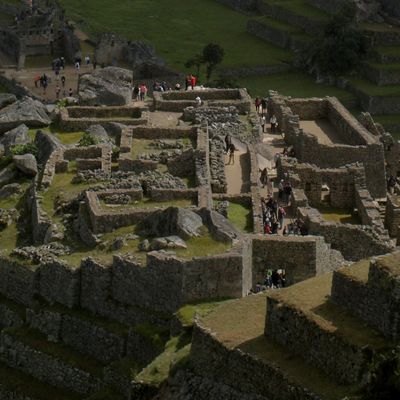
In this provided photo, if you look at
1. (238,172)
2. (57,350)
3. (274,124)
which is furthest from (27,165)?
(57,350)

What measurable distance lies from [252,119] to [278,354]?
33.4 m

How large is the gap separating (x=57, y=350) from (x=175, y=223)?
16.4 feet

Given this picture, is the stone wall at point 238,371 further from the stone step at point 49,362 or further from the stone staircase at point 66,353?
the stone step at point 49,362

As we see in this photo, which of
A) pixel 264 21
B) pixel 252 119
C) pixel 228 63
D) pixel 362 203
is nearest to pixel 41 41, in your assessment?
pixel 228 63

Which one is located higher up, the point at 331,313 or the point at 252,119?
the point at 331,313

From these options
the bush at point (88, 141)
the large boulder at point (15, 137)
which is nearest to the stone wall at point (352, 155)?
the bush at point (88, 141)

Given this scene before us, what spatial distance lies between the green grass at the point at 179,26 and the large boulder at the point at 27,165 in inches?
2224

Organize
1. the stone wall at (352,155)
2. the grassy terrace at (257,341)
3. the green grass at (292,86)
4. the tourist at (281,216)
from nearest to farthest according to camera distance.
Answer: the grassy terrace at (257,341), the tourist at (281,216), the stone wall at (352,155), the green grass at (292,86)

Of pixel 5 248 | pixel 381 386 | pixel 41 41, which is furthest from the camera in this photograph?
pixel 41 41

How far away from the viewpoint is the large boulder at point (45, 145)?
2318 inches

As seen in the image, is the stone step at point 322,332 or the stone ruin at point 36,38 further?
the stone ruin at point 36,38

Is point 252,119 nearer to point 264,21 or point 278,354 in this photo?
point 278,354

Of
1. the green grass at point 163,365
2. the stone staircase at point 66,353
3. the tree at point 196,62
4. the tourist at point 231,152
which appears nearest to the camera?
the green grass at point 163,365

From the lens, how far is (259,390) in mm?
33031
